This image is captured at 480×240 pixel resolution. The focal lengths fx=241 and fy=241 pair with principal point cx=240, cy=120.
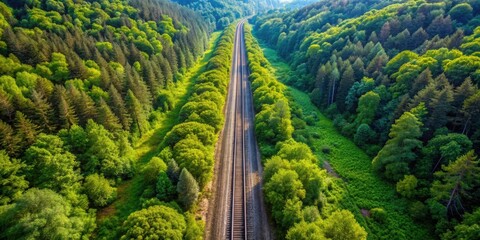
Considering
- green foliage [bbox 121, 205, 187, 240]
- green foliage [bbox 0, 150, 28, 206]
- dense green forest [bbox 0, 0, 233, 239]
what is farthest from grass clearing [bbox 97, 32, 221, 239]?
green foliage [bbox 0, 150, 28, 206]

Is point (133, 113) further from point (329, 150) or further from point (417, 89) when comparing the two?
point (417, 89)

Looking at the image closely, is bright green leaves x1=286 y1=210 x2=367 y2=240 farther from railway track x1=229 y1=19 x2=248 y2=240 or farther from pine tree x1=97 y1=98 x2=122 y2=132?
pine tree x1=97 y1=98 x2=122 y2=132

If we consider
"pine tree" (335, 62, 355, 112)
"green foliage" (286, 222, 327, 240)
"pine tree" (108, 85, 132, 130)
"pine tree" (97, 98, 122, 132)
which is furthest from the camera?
"pine tree" (335, 62, 355, 112)

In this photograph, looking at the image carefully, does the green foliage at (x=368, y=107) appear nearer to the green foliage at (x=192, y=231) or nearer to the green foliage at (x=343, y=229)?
the green foliage at (x=343, y=229)

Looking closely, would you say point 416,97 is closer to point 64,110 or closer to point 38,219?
point 38,219

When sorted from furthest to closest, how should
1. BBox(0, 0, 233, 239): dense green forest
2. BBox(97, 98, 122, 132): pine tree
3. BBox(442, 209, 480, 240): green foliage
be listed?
BBox(97, 98, 122, 132): pine tree
BBox(0, 0, 233, 239): dense green forest
BBox(442, 209, 480, 240): green foliage

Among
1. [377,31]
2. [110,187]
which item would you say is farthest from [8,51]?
[377,31]
